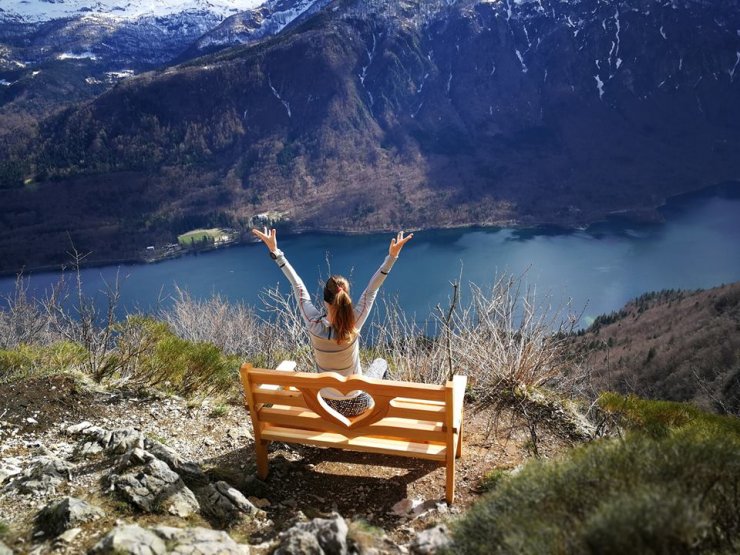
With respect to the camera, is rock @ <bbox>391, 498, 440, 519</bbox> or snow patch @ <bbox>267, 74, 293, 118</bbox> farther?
snow patch @ <bbox>267, 74, 293, 118</bbox>

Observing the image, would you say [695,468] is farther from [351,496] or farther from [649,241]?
[649,241]

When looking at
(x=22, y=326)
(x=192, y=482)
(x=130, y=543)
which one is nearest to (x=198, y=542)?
(x=130, y=543)

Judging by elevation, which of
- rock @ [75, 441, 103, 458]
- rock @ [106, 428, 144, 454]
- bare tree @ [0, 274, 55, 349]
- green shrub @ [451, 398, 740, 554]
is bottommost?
bare tree @ [0, 274, 55, 349]

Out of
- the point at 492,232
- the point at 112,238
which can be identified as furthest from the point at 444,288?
the point at 112,238

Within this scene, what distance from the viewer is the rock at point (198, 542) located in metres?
2.05

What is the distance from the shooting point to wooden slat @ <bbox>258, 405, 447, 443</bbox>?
295cm

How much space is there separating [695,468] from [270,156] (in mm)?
124364

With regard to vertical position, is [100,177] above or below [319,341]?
below

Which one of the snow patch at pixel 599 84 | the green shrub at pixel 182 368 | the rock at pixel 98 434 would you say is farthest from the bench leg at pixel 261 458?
the snow patch at pixel 599 84

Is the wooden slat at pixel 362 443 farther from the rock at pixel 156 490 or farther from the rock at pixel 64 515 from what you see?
the rock at pixel 64 515

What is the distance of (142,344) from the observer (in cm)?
470

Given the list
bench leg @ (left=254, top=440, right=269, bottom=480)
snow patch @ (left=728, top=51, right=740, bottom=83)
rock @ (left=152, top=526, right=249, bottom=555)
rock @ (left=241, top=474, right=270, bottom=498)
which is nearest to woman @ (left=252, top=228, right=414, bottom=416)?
bench leg @ (left=254, top=440, right=269, bottom=480)

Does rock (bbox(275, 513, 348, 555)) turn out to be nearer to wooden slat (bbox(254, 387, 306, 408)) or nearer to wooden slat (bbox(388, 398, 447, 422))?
wooden slat (bbox(388, 398, 447, 422))

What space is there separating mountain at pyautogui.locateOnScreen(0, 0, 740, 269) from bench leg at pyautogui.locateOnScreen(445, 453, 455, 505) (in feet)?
256
